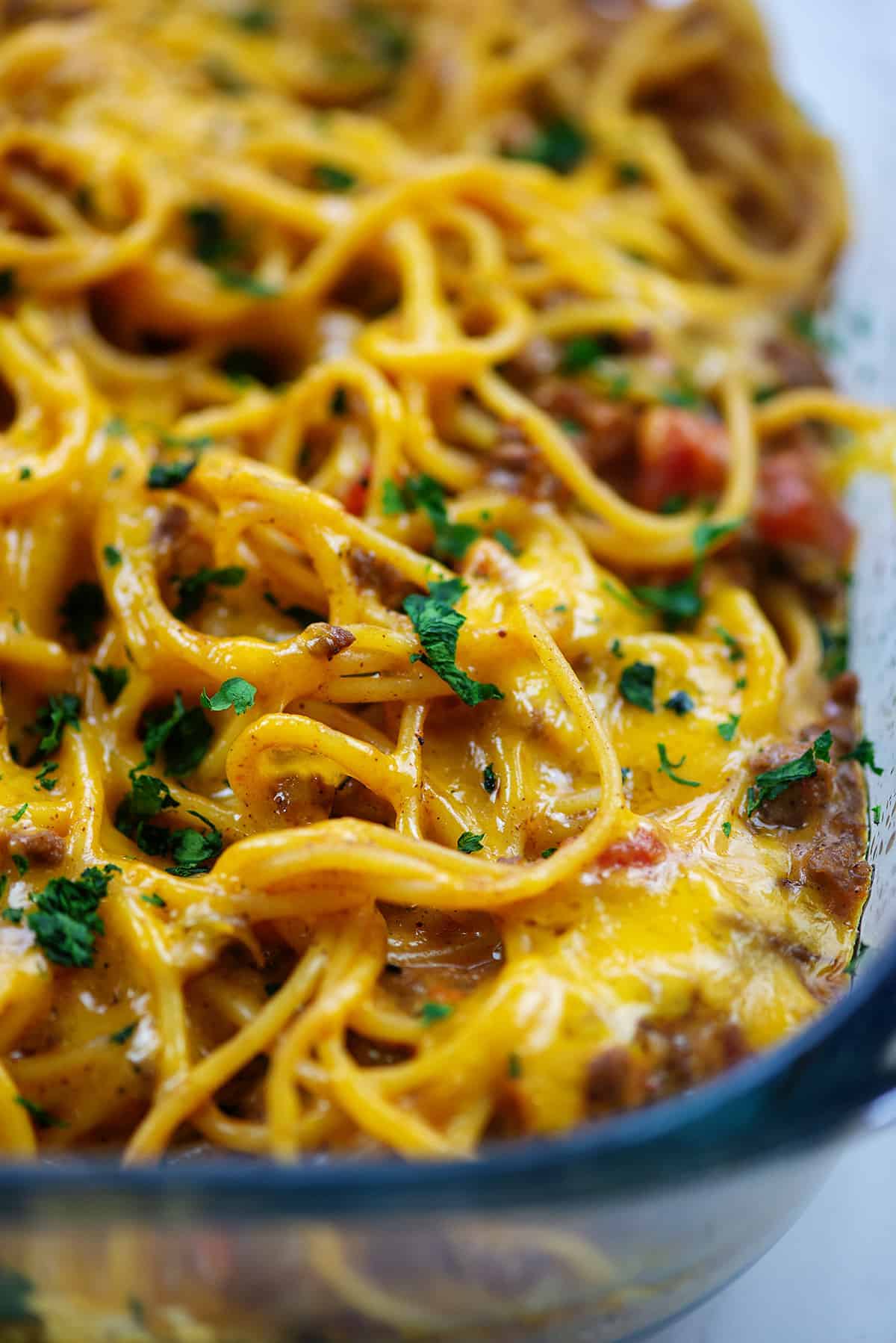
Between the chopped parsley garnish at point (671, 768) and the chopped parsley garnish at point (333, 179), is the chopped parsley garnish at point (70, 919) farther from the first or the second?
the chopped parsley garnish at point (333, 179)

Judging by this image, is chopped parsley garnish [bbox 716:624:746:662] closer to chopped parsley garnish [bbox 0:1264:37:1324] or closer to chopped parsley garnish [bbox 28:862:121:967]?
chopped parsley garnish [bbox 28:862:121:967]

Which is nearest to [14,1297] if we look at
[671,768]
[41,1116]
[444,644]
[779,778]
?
[41,1116]

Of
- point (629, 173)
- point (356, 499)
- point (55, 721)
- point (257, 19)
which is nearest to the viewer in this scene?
point (55, 721)

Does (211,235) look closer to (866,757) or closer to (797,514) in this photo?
(797,514)

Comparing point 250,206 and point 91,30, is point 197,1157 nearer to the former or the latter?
point 250,206

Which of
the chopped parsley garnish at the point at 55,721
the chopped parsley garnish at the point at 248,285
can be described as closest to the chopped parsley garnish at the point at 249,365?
the chopped parsley garnish at the point at 248,285

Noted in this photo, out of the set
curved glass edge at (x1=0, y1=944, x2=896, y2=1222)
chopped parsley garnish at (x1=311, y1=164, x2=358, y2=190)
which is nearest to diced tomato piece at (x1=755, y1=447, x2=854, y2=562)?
chopped parsley garnish at (x1=311, y1=164, x2=358, y2=190)
